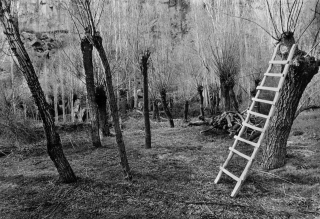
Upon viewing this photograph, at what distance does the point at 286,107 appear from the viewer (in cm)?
502

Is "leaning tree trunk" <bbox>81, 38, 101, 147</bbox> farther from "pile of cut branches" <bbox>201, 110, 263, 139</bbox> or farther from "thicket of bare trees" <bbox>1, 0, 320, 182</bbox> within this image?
"pile of cut branches" <bbox>201, 110, 263, 139</bbox>

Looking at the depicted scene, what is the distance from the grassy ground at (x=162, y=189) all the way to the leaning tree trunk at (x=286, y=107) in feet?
0.92

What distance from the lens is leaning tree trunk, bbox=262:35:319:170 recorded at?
4680 millimetres

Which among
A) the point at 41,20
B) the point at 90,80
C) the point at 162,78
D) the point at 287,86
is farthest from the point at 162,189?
the point at 41,20

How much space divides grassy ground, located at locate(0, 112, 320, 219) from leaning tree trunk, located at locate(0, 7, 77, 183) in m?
0.61

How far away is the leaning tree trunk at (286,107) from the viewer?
4.68 m

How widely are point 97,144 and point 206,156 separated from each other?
3500mm

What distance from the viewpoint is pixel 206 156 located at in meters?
6.50

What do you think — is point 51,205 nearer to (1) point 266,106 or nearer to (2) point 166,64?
(2) point 166,64

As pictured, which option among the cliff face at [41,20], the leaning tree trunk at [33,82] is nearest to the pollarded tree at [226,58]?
the leaning tree trunk at [33,82]

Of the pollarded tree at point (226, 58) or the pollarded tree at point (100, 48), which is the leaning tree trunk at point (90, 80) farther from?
the pollarded tree at point (226, 58)

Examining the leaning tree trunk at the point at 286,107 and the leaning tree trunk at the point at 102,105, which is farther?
the leaning tree trunk at the point at 102,105

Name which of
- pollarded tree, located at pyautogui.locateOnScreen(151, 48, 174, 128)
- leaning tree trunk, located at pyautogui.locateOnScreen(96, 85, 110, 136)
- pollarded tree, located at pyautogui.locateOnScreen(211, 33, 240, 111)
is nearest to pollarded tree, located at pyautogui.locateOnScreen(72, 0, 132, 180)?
leaning tree trunk, located at pyautogui.locateOnScreen(96, 85, 110, 136)

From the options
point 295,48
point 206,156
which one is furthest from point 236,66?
point 295,48
